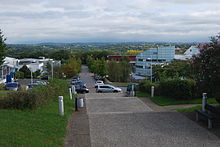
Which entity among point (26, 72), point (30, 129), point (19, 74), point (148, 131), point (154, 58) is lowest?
point (26, 72)

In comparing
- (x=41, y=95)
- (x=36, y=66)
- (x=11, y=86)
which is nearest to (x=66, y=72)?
(x=36, y=66)

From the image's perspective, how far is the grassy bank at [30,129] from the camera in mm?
7070

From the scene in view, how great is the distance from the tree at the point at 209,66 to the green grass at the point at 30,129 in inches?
202

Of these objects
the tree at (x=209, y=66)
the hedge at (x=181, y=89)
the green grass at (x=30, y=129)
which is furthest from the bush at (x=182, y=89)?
the green grass at (x=30, y=129)

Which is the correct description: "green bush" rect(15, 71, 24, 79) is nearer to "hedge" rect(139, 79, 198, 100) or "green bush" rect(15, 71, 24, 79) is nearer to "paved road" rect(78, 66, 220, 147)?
"hedge" rect(139, 79, 198, 100)

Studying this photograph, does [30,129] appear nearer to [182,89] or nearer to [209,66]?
[209,66]

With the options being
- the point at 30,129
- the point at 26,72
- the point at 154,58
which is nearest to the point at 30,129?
the point at 30,129

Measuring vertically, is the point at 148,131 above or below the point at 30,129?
below

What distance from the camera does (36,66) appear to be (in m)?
83.5

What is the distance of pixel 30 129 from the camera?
8.20 meters

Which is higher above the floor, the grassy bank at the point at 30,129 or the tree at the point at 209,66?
the tree at the point at 209,66

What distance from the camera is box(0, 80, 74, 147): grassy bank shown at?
23.2ft

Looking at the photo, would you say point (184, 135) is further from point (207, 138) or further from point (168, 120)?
point (168, 120)

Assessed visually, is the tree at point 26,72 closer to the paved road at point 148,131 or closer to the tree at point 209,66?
the paved road at point 148,131
